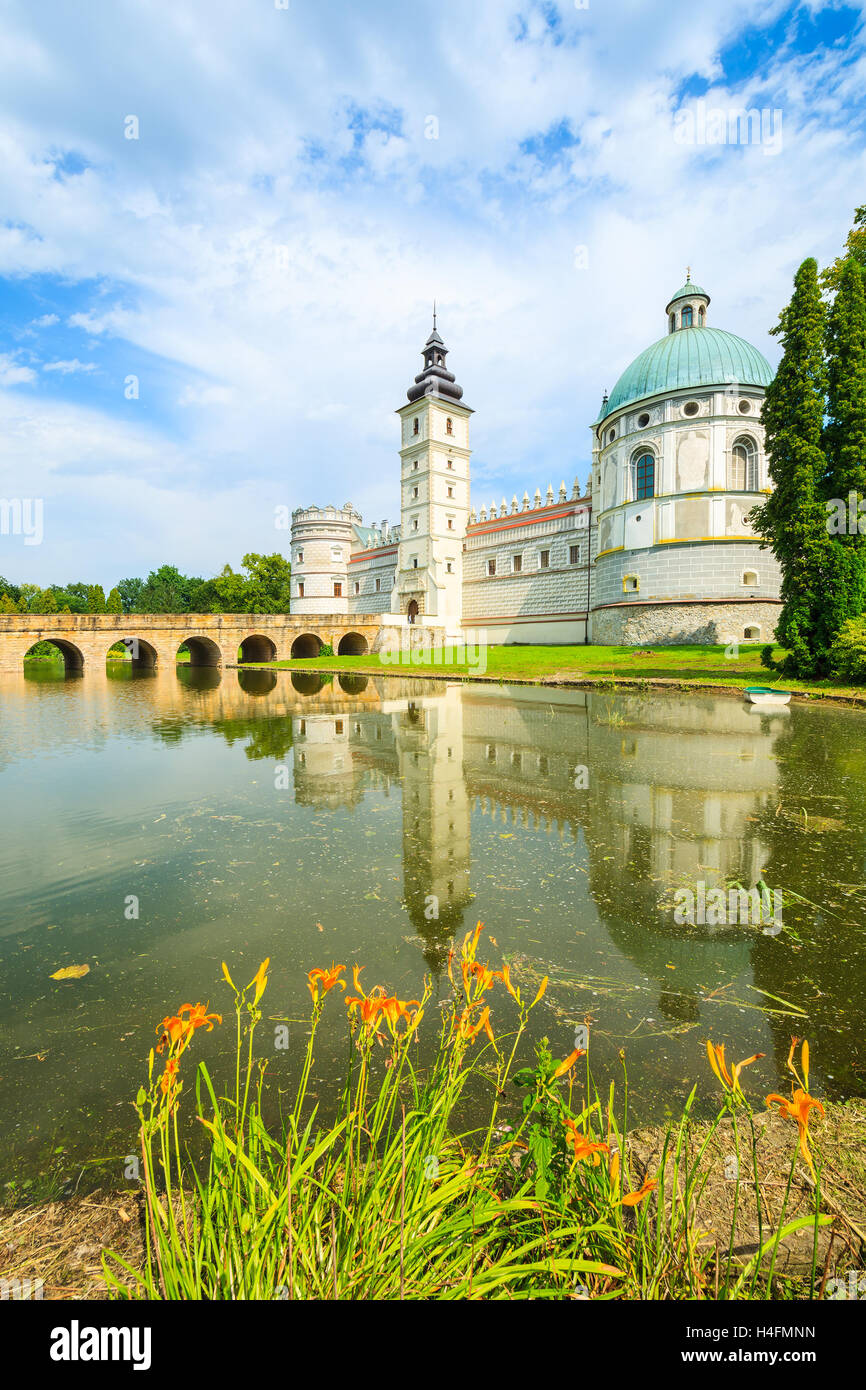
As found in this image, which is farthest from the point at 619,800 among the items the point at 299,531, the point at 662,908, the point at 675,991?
the point at 299,531

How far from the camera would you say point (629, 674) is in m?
23.4

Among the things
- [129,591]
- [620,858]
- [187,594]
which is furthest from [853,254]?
[129,591]

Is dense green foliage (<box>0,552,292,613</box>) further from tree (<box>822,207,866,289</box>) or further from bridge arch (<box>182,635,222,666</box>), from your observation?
tree (<box>822,207,866,289</box>)

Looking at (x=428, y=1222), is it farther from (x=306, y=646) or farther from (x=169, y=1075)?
(x=306, y=646)

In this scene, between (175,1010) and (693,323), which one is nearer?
(175,1010)

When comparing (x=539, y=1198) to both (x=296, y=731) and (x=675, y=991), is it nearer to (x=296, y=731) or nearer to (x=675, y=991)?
(x=675, y=991)

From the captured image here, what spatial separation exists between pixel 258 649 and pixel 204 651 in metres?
7.71

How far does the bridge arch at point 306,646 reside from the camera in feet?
165

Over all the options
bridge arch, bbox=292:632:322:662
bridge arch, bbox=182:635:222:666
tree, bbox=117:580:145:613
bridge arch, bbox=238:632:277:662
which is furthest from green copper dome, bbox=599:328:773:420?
tree, bbox=117:580:145:613

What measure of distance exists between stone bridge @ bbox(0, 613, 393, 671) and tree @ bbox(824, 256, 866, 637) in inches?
1172

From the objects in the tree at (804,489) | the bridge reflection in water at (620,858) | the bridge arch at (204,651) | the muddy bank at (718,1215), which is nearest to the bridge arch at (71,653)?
the bridge arch at (204,651)

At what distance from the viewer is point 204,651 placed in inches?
1903

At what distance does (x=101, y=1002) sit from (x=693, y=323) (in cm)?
4469
